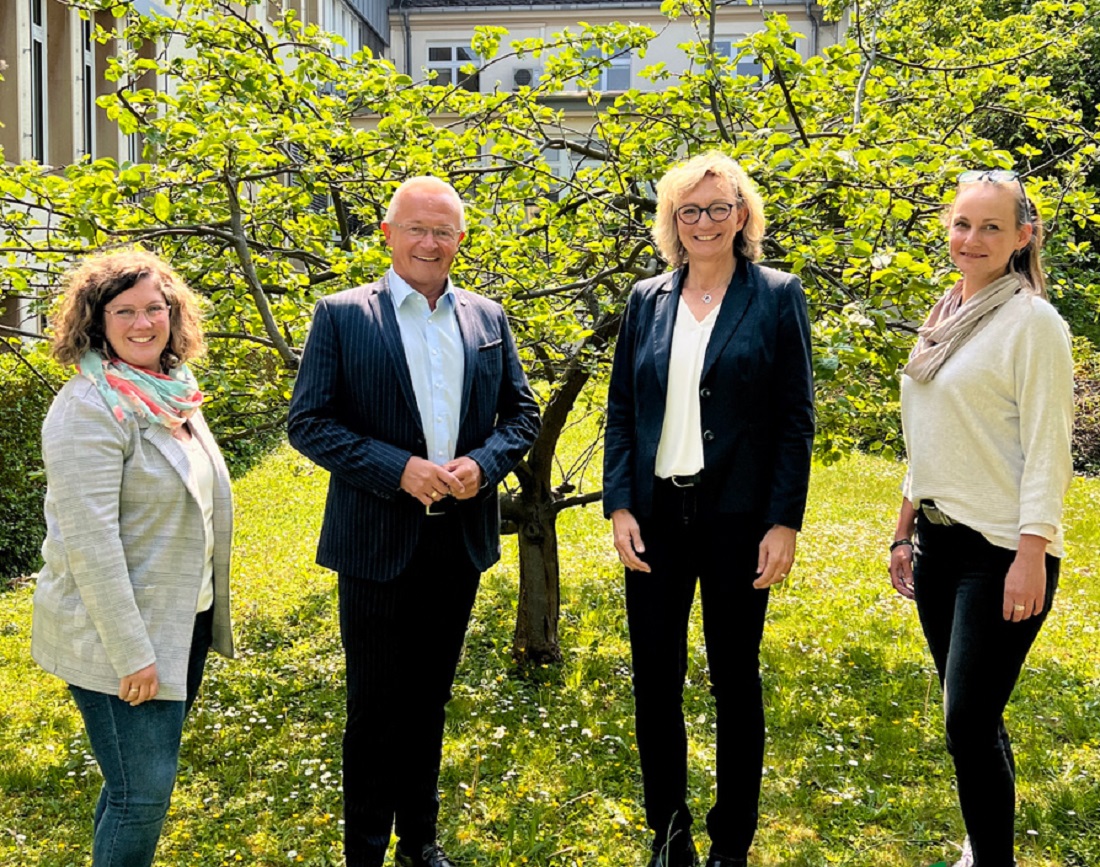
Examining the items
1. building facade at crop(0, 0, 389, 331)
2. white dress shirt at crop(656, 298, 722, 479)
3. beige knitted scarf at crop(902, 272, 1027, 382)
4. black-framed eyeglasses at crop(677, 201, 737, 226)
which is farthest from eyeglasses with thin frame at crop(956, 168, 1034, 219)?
building facade at crop(0, 0, 389, 331)

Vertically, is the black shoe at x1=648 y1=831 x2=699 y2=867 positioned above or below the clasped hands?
below

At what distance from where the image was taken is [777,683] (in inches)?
229

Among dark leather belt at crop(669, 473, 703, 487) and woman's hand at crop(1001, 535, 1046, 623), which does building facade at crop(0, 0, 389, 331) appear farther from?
woman's hand at crop(1001, 535, 1046, 623)

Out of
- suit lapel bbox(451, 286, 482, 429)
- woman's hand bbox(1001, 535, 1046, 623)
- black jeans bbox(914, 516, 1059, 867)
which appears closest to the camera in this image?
woman's hand bbox(1001, 535, 1046, 623)

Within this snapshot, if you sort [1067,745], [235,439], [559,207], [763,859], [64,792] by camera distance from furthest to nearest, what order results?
[235,439] < [559,207] < [1067,745] < [64,792] < [763,859]

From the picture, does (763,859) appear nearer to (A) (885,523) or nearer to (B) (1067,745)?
(B) (1067,745)

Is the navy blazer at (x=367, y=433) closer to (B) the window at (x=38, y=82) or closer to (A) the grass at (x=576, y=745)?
(A) the grass at (x=576, y=745)

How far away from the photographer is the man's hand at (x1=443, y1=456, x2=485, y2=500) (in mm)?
3094

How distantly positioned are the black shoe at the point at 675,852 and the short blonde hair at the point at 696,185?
5.89 ft

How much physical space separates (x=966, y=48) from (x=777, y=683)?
5.10 m

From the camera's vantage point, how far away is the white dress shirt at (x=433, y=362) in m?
3.20

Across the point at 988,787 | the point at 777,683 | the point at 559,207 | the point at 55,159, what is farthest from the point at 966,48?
the point at 55,159

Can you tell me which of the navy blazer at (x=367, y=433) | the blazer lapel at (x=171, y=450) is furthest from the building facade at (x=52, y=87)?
the blazer lapel at (x=171, y=450)

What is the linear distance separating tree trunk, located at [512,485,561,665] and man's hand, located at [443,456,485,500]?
2.62 meters
